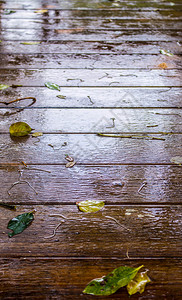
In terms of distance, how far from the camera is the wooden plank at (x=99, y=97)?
4.69 feet

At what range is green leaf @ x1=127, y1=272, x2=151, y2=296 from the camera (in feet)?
2.29

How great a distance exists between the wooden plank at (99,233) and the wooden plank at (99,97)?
0.64 m

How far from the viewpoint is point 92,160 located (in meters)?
1.09

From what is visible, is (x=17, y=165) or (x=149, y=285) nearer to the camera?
(x=149, y=285)

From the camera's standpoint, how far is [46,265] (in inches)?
29.4

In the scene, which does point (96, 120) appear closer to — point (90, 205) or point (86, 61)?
point (90, 205)

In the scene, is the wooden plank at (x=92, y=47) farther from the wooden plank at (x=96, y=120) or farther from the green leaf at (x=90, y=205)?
the green leaf at (x=90, y=205)

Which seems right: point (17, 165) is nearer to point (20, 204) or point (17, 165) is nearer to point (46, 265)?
point (20, 204)

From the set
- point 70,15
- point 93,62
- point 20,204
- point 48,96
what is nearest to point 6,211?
point 20,204

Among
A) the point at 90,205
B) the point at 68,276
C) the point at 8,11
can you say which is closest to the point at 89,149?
the point at 90,205

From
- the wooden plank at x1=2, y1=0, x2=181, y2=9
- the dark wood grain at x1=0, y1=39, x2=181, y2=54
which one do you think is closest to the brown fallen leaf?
the dark wood grain at x1=0, y1=39, x2=181, y2=54

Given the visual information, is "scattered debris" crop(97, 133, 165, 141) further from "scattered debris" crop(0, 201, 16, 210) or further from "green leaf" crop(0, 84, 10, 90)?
"green leaf" crop(0, 84, 10, 90)

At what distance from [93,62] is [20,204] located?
1173 mm

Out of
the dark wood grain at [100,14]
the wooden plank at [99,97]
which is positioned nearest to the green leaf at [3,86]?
the wooden plank at [99,97]
